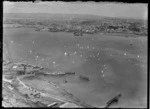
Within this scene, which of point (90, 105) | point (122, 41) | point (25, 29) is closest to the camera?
point (90, 105)

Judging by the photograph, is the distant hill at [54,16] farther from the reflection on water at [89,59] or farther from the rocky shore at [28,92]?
the rocky shore at [28,92]

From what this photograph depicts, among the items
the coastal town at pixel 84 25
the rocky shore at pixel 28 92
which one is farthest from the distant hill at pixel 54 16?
the rocky shore at pixel 28 92

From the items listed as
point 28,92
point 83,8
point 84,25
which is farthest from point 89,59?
point 28,92

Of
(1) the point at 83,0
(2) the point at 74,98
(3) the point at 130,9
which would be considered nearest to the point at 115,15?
(3) the point at 130,9

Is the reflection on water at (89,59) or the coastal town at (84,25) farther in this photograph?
the coastal town at (84,25)

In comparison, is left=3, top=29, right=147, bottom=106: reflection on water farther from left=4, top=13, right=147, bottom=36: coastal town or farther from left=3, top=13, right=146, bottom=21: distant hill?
left=3, top=13, right=146, bottom=21: distant hill

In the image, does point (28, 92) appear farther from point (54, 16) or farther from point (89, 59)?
point (54, 16)

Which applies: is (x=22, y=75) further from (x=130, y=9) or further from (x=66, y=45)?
(x=130, y=9)
